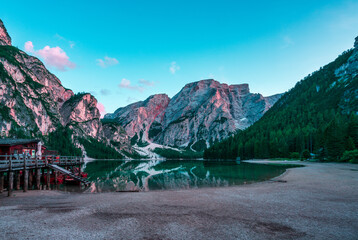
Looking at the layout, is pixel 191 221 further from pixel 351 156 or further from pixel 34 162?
pixel 351 156

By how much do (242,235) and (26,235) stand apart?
972 centimetres

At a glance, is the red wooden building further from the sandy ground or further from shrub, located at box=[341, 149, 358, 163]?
shrub, located at box=[341, 149, 358, 163]

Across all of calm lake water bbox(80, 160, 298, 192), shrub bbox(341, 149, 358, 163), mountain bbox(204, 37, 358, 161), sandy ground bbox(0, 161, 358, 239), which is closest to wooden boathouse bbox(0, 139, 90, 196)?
calm lake water bbox(80, 160, 298, 192)

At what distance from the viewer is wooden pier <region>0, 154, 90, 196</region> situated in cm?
2366

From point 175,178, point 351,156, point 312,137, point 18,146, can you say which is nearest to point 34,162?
point 18,146

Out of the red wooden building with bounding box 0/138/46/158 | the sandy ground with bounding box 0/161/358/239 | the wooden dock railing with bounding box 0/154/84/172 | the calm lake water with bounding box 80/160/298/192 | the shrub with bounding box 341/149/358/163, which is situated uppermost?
the red wooden building with bounding box 0/138/46/158

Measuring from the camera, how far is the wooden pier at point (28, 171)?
23656mm

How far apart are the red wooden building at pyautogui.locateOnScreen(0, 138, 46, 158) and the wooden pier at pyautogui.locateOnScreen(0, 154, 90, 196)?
8.53 ft

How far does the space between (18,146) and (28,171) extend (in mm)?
9777

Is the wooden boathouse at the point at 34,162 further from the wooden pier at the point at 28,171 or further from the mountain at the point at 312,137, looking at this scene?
the mountain at the point at 312,137

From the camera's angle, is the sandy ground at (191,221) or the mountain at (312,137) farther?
the mountain at (312,137)

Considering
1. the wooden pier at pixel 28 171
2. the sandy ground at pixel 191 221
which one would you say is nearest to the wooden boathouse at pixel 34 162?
the wooden pier at pixel 28 171

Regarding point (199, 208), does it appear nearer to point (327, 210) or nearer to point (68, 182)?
point (327, 210)

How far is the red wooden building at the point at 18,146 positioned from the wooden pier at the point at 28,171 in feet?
8.53
